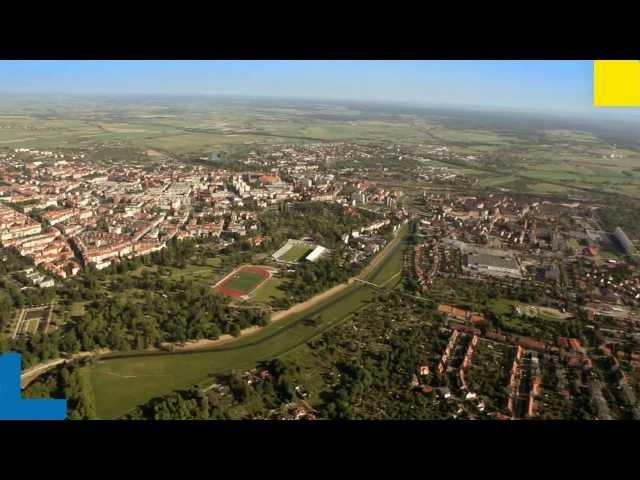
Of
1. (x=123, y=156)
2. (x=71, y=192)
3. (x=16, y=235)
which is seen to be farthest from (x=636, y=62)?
(x=123, y=156)

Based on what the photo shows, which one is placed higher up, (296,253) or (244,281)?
(296,253)

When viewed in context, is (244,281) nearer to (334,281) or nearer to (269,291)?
(269,291)

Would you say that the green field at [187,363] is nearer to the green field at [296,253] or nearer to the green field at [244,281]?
the green field at [244,281]

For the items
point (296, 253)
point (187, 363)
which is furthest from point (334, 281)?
point (187, 363)

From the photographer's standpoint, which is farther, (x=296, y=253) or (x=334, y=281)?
(x=296, y=253)

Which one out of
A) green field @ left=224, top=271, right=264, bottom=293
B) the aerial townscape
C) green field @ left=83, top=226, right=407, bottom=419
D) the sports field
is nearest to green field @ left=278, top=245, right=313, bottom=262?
the aerial townscape

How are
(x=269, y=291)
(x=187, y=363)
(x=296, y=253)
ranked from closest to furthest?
(x=187, y=363) → (x=269, y=291) → (x=296, y=253)

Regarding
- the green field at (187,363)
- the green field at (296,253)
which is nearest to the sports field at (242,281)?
the green field at (296,253)
